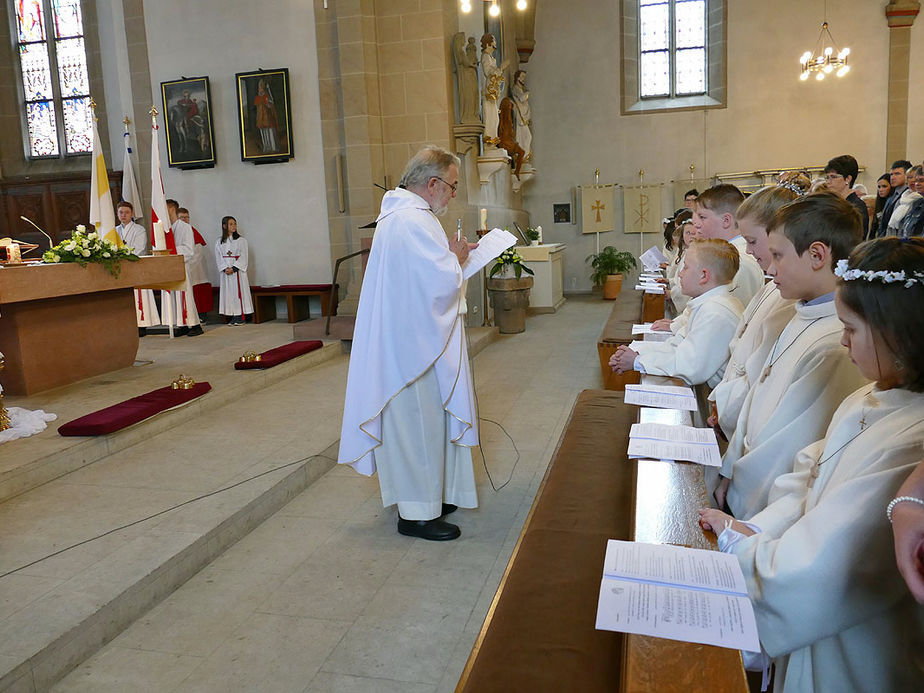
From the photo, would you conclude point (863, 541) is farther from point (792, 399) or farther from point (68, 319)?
point (68, 319)

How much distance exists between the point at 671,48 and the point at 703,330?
43.4ft

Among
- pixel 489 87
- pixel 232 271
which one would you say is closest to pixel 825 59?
pixel 489 87

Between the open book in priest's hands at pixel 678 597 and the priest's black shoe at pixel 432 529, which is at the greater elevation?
the open book in priest's hands at pixel 678 597

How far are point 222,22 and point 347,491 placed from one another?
27.7 ft

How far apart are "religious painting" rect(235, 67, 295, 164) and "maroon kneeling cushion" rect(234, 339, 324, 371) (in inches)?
145

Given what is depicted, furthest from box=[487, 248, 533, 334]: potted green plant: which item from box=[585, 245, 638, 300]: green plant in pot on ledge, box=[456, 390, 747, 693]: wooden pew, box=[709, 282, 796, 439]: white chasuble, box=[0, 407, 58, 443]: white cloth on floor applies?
box=[456, 390, 747, 693]: wooden pew

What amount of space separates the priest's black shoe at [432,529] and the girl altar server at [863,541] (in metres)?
2.04

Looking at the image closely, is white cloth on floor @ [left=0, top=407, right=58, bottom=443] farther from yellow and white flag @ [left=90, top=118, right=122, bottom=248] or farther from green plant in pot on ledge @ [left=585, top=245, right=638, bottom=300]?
green plant in pot on ledge @ [left=585, top=245, right=638, bottom=300]

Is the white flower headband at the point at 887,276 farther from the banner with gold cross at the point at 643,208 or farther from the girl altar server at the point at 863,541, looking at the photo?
the banner with gold cross at the point at 643,208

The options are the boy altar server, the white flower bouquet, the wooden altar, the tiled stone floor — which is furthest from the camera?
the white flower bouquet

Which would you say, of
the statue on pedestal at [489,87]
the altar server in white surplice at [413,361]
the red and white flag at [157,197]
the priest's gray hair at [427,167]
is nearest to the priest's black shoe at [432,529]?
the altar server in white surplice at [413,361]

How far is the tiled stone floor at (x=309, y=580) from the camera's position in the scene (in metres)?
2.52

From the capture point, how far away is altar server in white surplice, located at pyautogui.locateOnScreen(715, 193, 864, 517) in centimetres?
215

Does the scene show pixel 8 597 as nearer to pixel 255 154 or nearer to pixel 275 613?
pixel 275 613
